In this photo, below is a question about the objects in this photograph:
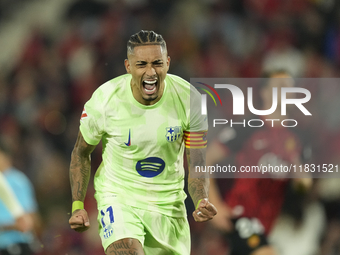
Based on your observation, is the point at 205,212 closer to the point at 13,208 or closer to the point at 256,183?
the point at 256,183

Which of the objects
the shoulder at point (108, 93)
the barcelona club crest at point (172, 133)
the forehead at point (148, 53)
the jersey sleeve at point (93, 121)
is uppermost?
the forehead at point (148, 53)

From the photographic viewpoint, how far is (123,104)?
279 centimetres

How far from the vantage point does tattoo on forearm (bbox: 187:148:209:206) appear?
2.79 metres

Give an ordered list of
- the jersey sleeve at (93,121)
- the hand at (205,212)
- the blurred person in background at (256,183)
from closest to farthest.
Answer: the hand at (205,212) → the jersey sleeve at (93,121) → the blurred person in background at (256,183)

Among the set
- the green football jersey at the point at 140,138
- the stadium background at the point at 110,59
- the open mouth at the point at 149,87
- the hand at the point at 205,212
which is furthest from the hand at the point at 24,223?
the hand at the point at 205,212

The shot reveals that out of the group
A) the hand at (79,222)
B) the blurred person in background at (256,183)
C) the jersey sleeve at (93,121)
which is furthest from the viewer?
the blurred person in background at (256,183)

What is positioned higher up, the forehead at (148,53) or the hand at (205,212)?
the forehead at (148,53)

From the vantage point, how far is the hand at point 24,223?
13.9 feet

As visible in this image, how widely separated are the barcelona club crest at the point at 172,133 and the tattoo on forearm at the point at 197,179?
14cm

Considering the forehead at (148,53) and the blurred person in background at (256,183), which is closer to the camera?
the forehead at (148,53)

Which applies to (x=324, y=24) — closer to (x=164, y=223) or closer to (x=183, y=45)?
(x=183, y=45)

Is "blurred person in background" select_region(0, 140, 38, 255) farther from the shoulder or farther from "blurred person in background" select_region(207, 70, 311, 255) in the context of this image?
the shoulder

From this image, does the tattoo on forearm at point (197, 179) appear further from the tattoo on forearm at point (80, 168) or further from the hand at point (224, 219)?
the hand at point (224, 219)

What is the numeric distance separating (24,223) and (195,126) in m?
2.23
